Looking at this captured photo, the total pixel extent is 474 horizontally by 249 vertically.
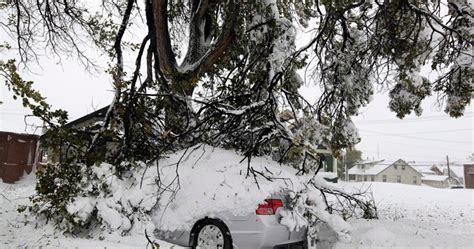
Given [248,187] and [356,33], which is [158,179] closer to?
[248,187]

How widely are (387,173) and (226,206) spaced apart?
65.3 metres

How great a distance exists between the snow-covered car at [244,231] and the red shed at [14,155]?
48.3 feet

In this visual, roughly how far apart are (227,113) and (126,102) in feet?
6.45

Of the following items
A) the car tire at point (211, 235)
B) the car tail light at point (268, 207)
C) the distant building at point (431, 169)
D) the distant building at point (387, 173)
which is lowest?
the car tire at point (211, 235)

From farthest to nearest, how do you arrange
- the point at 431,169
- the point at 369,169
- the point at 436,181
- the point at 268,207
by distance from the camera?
the point at 431,169 < the point at 369,169 < the point at 436,181 < the point at 268,207

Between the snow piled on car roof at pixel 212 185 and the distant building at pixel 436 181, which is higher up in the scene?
the distant building at pixel 436 181

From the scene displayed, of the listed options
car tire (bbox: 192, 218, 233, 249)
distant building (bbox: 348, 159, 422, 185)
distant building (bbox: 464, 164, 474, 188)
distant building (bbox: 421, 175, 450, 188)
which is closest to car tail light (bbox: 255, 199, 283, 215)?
car tire (bbox: 192, 218, 233, 249)

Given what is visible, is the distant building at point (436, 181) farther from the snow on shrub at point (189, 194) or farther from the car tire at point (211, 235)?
the car tire at point (211, 235)

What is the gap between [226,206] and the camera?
4.54 m

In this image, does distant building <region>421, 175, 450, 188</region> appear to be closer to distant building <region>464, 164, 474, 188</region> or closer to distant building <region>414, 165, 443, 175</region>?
distant building <region>414, 165, 443, 175</region>

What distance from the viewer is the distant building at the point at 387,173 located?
198 feet

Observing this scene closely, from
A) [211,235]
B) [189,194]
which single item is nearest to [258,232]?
[211,235]

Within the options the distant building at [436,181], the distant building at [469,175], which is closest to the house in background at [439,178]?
the distant building at [436,181]

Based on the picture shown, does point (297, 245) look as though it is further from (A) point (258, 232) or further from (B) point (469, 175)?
(B) point (469, 175)
